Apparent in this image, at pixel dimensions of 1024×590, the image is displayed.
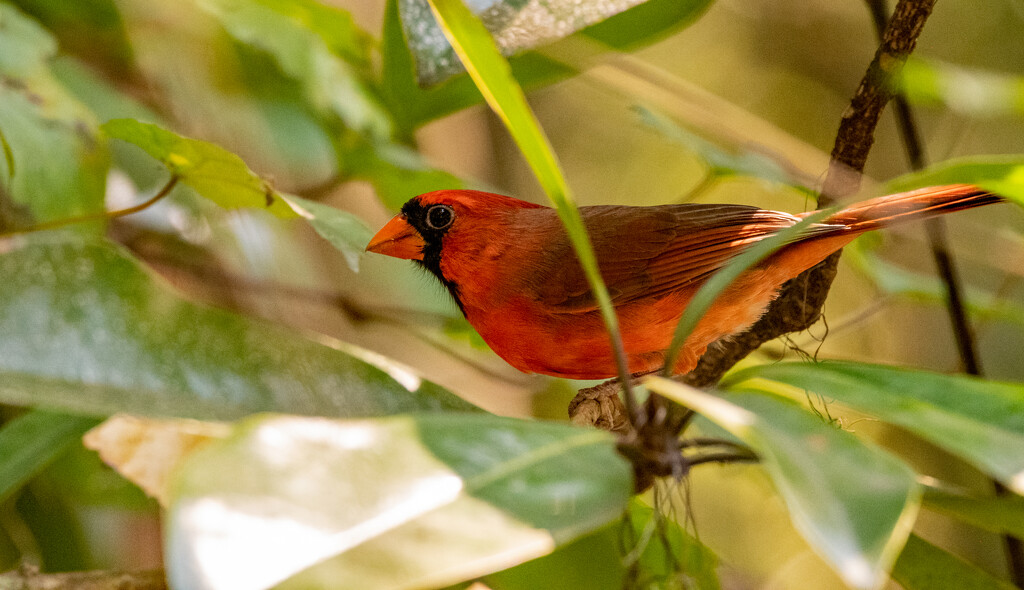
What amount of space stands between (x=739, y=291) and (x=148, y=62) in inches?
74.7

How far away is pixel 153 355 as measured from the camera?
112 cm

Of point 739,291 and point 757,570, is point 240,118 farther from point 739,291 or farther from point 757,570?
point 757,570

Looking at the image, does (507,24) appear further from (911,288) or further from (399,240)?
(911,288)

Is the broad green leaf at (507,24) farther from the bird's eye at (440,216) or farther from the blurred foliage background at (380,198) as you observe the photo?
the bird's eye at (440,216)

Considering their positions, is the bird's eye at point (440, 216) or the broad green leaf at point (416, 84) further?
the broad green leaf at point (416, 84)

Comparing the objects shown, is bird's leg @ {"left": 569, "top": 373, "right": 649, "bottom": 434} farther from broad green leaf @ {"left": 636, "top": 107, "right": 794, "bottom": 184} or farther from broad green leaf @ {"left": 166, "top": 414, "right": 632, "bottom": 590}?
broad green leaf @ {"left": 166, "top": 414, "right": 632, "bottom": 590}

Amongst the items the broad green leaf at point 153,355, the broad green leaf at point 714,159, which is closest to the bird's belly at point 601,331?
the broad green leaf at point 714,159

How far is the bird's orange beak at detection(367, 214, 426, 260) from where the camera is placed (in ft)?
6.08

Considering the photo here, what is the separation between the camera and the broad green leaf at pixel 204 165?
4.07ft

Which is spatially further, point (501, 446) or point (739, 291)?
point (739, 291)

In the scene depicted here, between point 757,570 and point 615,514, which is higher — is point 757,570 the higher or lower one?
the lower one

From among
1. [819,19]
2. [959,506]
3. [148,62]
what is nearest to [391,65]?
[148,62]

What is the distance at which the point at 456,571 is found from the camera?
2.09 ft

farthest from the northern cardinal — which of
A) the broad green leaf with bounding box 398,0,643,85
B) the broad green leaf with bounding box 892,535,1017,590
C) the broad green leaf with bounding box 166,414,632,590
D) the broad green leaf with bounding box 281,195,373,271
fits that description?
the broad green leaf with bounding box 166,414,632,590
